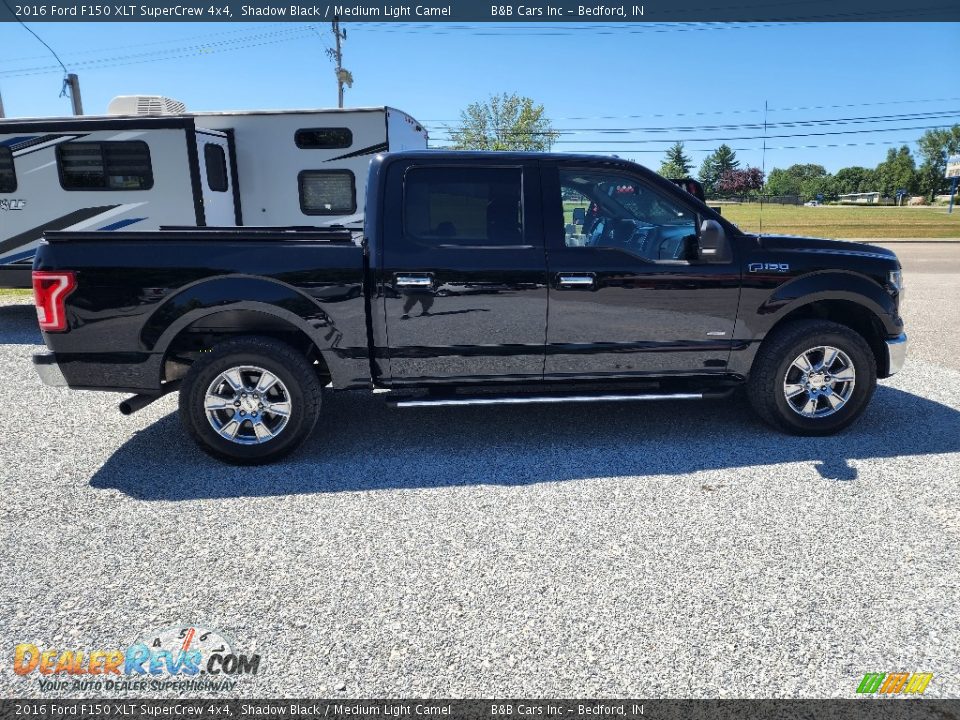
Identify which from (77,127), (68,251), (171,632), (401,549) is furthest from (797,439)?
(77,127)

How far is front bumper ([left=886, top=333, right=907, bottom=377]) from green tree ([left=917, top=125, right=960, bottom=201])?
149971 mm

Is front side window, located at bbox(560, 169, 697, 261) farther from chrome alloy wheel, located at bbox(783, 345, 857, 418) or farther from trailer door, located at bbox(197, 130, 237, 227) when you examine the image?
trailer door, located at bbox(197, 130, 237, 227)

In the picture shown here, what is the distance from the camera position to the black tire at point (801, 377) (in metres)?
4.39

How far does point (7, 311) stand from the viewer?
1035cm

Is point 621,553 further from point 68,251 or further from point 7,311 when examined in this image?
point 7,311

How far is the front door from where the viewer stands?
4.16 m

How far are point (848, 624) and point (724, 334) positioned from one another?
2.23m

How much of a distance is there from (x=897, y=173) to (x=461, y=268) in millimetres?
161853

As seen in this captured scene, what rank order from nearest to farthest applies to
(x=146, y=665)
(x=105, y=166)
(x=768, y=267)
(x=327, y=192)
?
(x=146, y=665), (x=768, y=267), (x=105, y=166), (x=327, y=192)

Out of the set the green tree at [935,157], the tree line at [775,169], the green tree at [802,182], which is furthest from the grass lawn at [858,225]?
the green tree at [802,182]

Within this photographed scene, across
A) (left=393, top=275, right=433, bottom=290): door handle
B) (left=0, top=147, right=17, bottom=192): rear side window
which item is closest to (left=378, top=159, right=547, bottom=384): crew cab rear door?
(left=393, top=275, right=433, bottom=290): door handle

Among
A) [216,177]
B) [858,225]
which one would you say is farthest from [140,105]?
[858,225]

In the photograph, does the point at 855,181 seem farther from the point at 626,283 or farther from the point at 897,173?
the point at 626,283

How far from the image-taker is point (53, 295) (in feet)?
12.5
